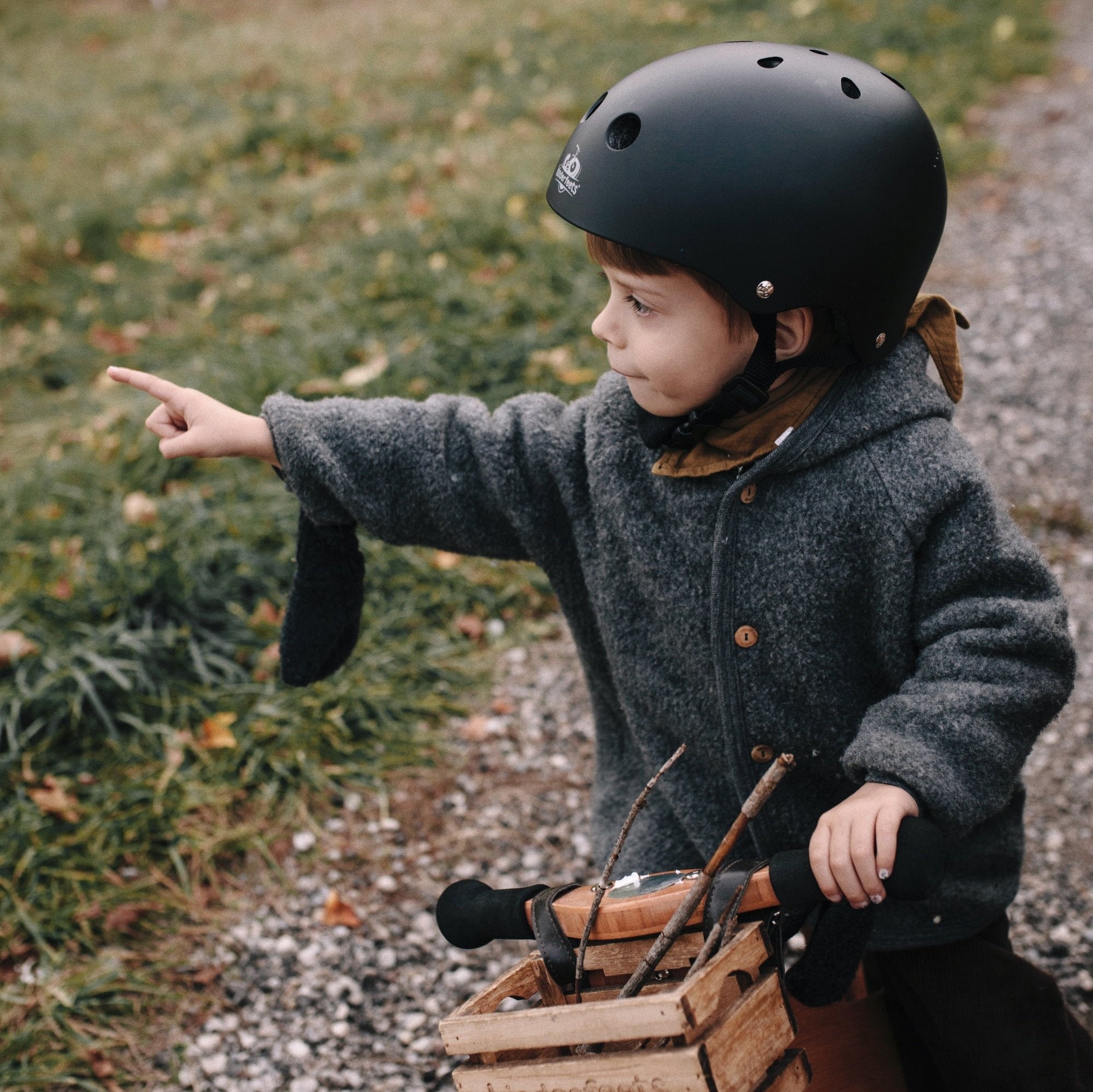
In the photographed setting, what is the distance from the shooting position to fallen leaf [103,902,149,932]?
8.05ft

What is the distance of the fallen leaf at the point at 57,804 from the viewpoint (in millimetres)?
2645

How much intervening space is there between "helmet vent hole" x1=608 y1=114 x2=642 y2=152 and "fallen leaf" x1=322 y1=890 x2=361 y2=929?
5.71 ft

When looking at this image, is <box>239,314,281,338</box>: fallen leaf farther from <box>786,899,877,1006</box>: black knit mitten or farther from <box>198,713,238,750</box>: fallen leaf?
<box>786,899,877,1006</box>: black knit mitten

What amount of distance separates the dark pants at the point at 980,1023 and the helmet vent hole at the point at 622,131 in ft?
4.51

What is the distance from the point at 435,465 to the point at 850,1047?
1.09 m

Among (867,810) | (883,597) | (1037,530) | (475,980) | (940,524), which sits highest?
(940,524)

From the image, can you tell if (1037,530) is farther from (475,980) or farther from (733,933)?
(733,933)

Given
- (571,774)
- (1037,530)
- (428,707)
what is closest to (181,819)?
(428,707)

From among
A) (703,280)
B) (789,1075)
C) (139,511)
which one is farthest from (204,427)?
(139,511)

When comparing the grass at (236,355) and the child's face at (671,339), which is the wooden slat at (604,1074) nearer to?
the child's face at (671,339)

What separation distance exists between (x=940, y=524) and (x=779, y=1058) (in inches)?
29.0

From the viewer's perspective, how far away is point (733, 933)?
1.32 metres

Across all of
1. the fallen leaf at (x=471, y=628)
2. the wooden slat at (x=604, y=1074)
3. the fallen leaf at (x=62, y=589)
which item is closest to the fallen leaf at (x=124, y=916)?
A: the fallen leaf at (x=62, y=589)

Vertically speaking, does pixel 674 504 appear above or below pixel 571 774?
above
